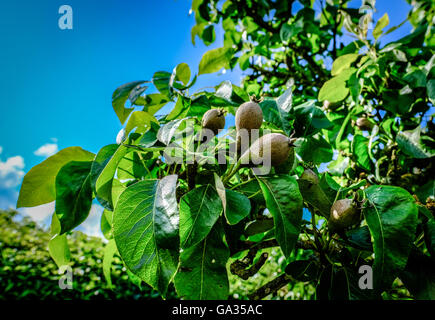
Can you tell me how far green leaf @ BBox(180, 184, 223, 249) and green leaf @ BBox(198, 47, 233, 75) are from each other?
552 mm

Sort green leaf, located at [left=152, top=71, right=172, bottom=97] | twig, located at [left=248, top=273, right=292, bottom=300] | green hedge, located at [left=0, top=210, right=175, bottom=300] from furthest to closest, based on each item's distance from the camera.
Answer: green hedge, located at [left=0, top=210, right=175, bottom=300], green leaf, located at [left=152, top=71, right=172, bottom=97], twig, located at [left=248, top=273, right=292, bottom=300]

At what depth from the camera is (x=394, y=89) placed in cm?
151

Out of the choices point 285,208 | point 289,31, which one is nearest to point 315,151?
point 285,208

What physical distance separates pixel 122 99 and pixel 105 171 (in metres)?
0.36

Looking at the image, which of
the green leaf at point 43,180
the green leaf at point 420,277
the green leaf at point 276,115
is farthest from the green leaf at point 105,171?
the green leaf at point 420,277

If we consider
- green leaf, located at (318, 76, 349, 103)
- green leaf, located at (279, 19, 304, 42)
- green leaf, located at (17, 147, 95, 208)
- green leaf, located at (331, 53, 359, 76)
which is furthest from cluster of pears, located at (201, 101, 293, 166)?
green leaf, located at (279, 19, 304, 42)

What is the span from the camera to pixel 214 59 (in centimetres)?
97

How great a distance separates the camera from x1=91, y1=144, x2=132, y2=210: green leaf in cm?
58

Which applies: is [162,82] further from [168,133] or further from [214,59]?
[168,133]

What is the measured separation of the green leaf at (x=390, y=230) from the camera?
522mm

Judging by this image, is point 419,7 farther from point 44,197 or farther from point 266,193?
point 44,197

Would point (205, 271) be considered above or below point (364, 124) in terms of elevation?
below

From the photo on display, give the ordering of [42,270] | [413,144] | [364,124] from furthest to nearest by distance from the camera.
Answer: [42,270] < [364,124] < [413,144]

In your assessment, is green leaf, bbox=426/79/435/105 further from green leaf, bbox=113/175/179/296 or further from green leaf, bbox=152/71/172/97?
green leaf, bbox=113/175/179/296
